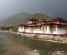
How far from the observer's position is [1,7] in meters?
1.55

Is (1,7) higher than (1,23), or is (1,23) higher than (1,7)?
(1,7)

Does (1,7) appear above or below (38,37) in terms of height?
above

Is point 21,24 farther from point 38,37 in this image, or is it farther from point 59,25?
point 59,25

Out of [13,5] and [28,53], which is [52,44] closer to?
[28,53]

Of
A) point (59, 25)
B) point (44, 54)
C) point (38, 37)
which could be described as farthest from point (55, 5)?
point (44, 54)

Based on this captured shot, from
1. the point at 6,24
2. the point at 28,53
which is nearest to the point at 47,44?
the point at 28,53

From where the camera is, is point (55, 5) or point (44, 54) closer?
point (44, 54)

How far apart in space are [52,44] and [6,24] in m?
0.41

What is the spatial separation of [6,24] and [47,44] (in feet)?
1.22

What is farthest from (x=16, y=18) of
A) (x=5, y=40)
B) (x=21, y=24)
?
(x=5, y=40)

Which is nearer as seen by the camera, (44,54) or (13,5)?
(44,54)

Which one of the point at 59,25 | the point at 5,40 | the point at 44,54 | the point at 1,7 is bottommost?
the point at 44,54

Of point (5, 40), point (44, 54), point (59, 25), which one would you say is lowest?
point (44, 54)

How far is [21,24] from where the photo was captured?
1.53m
